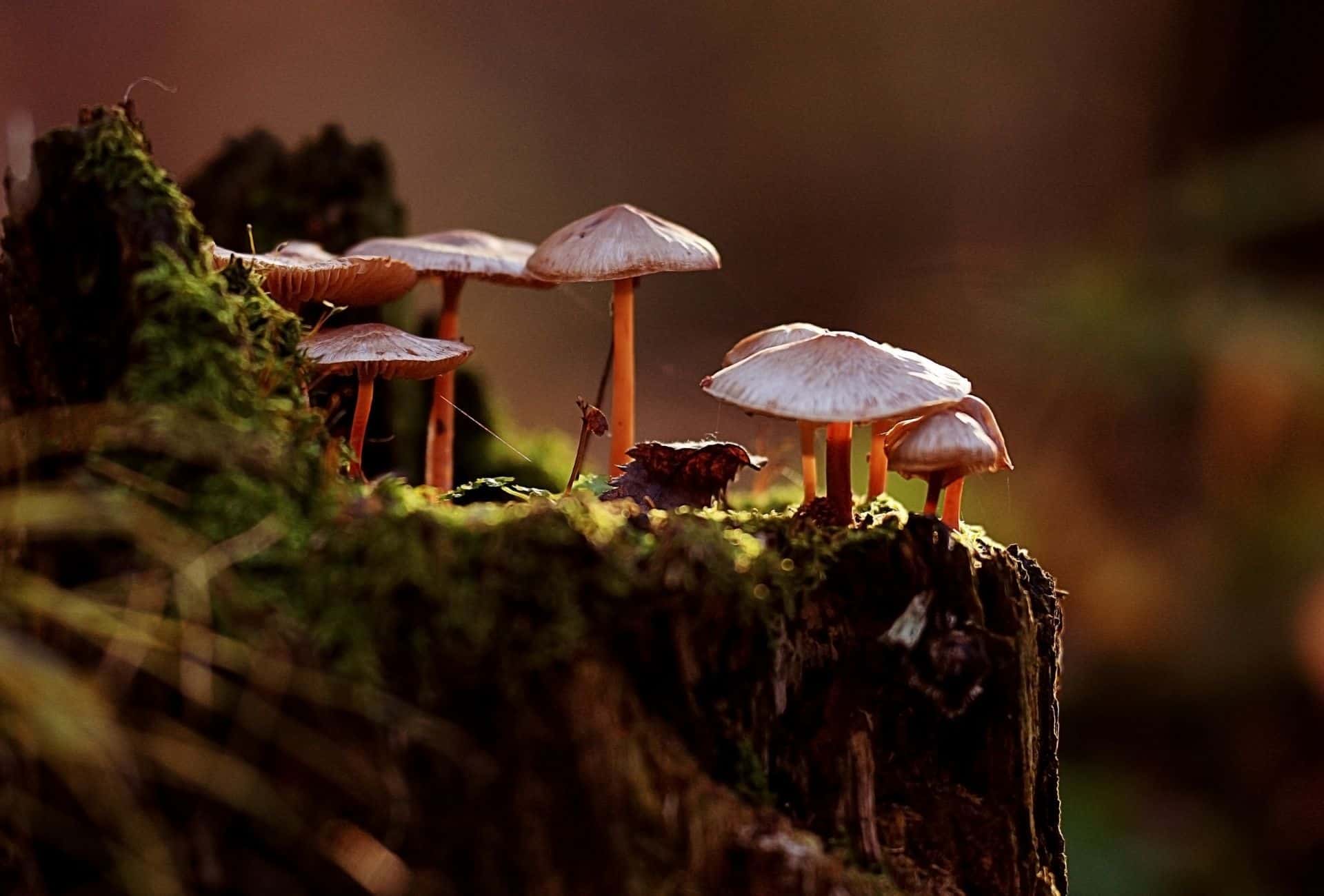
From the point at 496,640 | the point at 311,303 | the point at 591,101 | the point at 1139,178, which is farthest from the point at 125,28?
the point at 496,640

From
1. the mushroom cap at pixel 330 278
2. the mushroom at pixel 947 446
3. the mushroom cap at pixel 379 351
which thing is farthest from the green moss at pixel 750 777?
the mushroom cap at pixel 330 278

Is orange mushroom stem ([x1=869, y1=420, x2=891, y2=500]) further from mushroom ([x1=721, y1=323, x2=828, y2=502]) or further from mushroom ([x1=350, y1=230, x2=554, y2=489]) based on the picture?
mushroom ([x1=350, y1=230, x2=554, y2=489])

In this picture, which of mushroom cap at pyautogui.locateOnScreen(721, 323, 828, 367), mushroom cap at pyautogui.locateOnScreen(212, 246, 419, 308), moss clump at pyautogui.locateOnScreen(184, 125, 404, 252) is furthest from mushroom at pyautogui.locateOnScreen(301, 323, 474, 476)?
moss clump at pyautogui.locateOnScreen(184, 125, 404, 252)

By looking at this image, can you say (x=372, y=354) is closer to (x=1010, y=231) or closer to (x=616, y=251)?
(x=616, y=251)

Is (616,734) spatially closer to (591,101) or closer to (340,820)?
(340,820)

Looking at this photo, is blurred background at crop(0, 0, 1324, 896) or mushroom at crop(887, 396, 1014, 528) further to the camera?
blurred background at crop(0, 0, 1324, 896)

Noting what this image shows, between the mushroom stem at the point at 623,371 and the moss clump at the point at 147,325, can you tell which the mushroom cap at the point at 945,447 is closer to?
the mushroom stem at the point at 623,371

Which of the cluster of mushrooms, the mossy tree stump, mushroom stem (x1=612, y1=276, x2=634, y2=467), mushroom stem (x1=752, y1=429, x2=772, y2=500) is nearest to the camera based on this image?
the mossy tree stump
